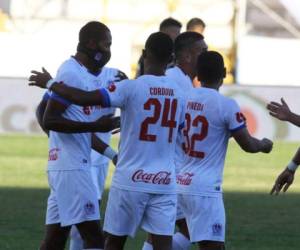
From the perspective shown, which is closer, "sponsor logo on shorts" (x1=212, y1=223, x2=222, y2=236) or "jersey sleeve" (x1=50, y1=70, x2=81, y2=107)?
"jersey sleeve" (x1=50, y1=70, x2=81, y2=107)

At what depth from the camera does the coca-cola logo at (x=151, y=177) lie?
7938 mm

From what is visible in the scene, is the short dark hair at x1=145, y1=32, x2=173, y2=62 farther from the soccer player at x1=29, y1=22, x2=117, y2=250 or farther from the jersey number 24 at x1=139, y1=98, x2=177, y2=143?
the soccer player at x1=29, y1=22, x2=117, y2=250

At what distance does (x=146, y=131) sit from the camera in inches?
312

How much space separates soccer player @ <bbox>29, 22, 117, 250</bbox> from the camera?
838 centimetres

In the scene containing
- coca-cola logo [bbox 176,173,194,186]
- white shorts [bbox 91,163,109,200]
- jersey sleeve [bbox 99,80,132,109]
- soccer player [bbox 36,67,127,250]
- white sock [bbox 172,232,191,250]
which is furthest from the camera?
white shorts [bbox 91,163,109,200]

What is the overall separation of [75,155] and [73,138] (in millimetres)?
134

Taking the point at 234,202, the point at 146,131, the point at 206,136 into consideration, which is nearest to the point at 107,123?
the point at 146,131

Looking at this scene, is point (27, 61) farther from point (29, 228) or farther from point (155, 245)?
point (155, 245)

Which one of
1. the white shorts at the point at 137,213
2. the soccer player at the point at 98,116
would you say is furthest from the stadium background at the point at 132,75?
the white shorts at the point at 137,213

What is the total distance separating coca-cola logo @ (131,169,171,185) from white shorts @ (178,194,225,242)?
2.25 ft

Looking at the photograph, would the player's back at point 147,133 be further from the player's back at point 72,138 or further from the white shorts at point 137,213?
the player's back at point 72,138

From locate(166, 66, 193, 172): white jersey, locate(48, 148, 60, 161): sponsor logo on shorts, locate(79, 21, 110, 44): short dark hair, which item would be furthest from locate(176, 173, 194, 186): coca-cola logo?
locate(79, 21, 110, 44): short dark hair

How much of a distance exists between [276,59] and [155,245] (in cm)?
2678

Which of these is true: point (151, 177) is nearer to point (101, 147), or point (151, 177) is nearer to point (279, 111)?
point (101, 147)
